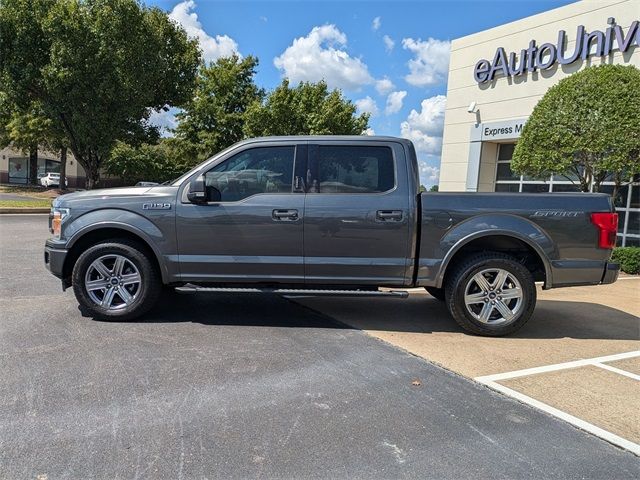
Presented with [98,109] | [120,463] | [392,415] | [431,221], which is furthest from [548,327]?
[98,109]

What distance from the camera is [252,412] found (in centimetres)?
340

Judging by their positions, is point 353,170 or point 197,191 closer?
point 197,191

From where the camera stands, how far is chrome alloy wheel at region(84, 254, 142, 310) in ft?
17.3

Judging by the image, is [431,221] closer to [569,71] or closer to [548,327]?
[548,327]

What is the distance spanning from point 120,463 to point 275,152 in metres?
3.45

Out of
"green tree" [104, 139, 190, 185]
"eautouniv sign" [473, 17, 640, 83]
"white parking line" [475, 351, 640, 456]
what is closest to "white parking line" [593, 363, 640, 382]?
"white parking line" [475, 351, 640, 456]

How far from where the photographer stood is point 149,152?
33344 millimetres

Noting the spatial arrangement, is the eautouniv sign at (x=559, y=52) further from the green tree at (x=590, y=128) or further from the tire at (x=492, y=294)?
the tire at (x=492, y=294)

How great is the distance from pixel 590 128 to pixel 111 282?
9.33 m

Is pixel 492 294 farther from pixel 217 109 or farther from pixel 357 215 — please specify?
pixel 217 109

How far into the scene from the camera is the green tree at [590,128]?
970 cm

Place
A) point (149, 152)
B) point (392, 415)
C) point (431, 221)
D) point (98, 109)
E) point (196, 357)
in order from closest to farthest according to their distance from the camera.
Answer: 1. point (392, 415)
2. point (196, 357)
3. point (431, 221)
4. point (98, 109)
5. point (149, 152)

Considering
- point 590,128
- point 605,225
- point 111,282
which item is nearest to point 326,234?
point 111,282

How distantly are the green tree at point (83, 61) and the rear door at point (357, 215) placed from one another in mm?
17560
